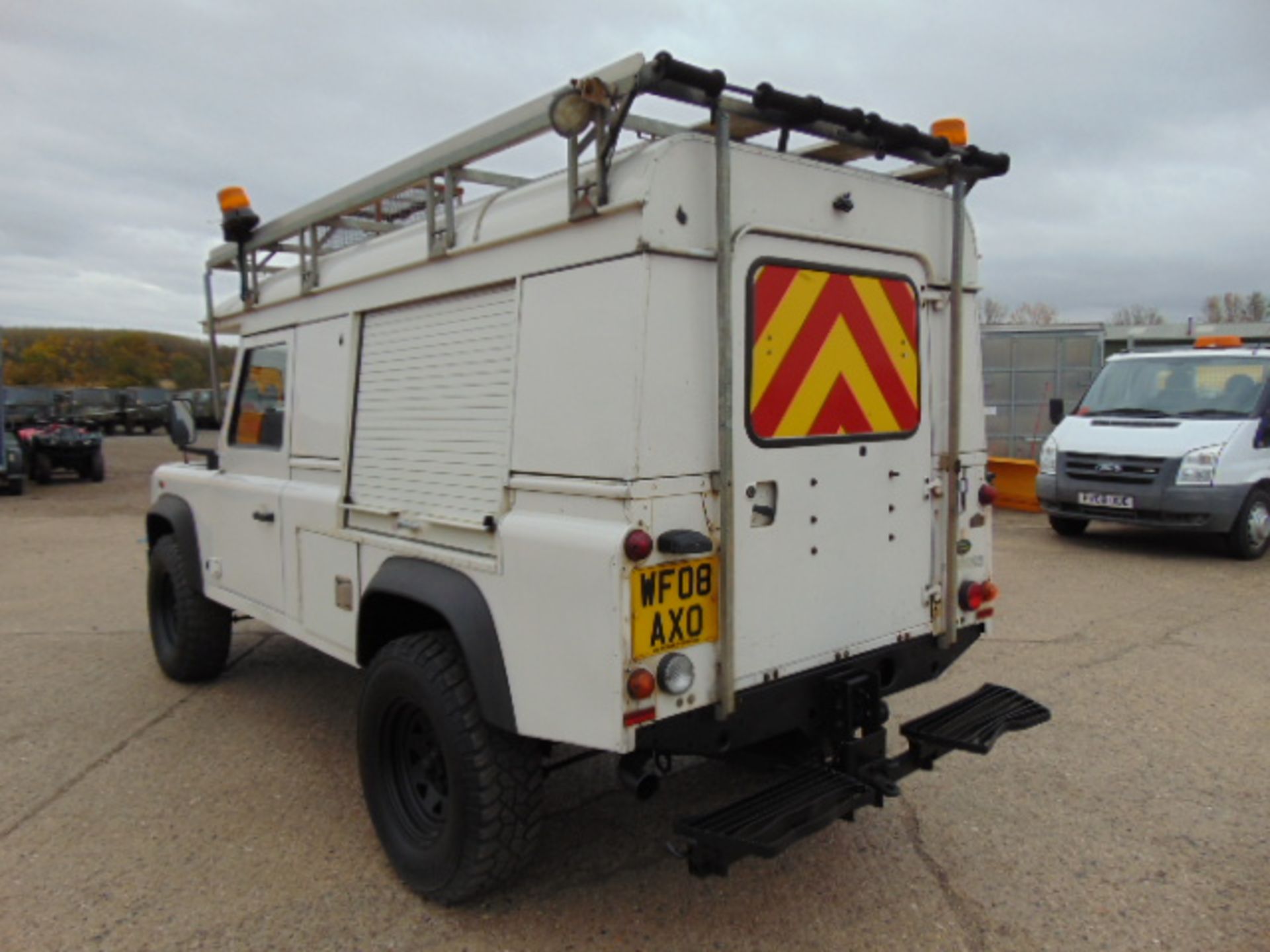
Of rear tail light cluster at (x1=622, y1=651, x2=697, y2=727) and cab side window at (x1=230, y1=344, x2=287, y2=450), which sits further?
cab side window at (x1=230, y1=344, x2=287, y2=450)

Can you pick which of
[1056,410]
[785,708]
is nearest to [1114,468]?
[1056,410]

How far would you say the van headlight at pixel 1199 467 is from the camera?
8.40 meters

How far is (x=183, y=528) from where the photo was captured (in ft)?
16.7

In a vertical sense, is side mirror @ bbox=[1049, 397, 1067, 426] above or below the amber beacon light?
below

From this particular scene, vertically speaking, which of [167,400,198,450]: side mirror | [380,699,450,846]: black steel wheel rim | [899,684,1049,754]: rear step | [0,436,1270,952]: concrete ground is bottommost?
[0,436,1270,952]: concrete ground

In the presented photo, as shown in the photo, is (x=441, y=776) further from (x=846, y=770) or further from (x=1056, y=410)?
(x=1056, y=410)

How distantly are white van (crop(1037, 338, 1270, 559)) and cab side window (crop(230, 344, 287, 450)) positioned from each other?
26.0 feet

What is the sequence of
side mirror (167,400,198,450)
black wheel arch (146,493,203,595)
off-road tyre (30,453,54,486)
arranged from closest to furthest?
1. side mirror (167,400,198,450)
2. black wheel arch (146,493,203,595)
3. off-road tyre (30,453,54,486)

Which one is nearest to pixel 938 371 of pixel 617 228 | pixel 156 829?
pixel 617 228

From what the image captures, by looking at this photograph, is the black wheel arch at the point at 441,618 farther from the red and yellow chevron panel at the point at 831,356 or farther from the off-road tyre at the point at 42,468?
the off-road tyre at the point at 42,468

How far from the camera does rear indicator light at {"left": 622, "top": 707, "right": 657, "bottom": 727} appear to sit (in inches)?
97.3

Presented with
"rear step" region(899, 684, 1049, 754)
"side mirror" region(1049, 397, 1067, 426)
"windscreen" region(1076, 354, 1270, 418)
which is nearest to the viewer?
"rear step" region(899, 684, 1049, 754)

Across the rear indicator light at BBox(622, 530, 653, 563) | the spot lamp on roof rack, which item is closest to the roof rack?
the spot lamp on roof rack

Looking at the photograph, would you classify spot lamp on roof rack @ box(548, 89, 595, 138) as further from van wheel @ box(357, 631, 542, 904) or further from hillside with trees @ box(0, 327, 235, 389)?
hillside with trees @ box(0, 327, 235, 389)
